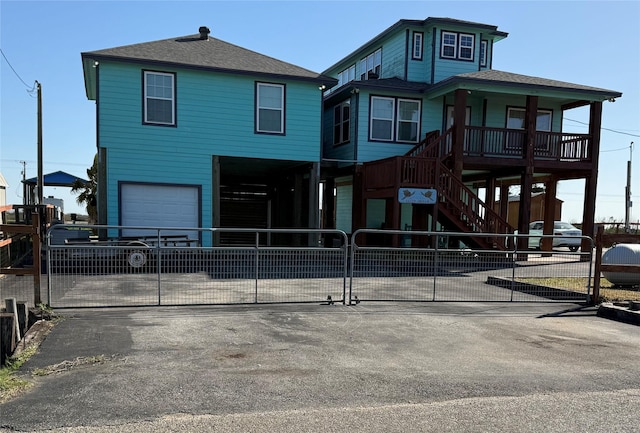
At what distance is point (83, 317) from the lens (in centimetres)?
636

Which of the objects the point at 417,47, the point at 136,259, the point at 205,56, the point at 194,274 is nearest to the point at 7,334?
the point at 136,259

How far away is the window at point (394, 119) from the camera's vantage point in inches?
719

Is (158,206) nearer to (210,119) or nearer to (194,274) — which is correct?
(210,119)

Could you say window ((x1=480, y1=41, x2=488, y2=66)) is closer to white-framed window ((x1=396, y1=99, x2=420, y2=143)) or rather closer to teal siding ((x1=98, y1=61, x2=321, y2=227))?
white-framed window ((x1=396, y1=99, x2=420, y2=143))

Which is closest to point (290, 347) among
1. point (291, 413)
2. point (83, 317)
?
point (291, 413)

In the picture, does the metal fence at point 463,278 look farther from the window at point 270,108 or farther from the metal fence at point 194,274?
the window at point 270,108

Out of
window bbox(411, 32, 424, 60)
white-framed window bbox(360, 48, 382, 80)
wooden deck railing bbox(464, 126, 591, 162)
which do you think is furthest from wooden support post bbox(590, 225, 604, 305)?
→ white-framed window bbox(360, 48, 382, 80)

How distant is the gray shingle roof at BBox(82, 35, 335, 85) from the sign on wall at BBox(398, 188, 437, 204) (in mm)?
5270

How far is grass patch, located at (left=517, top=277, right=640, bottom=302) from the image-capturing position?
30.5 feet

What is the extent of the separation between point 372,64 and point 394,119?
6027mm

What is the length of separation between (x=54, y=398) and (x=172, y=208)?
476 inches

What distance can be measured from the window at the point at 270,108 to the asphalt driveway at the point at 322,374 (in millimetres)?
10317

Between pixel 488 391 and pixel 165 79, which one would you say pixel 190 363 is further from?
pixel 165 79

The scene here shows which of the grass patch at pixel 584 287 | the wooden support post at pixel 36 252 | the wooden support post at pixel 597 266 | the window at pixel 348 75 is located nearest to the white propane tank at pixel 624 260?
the grass patch at pixel 584 287
